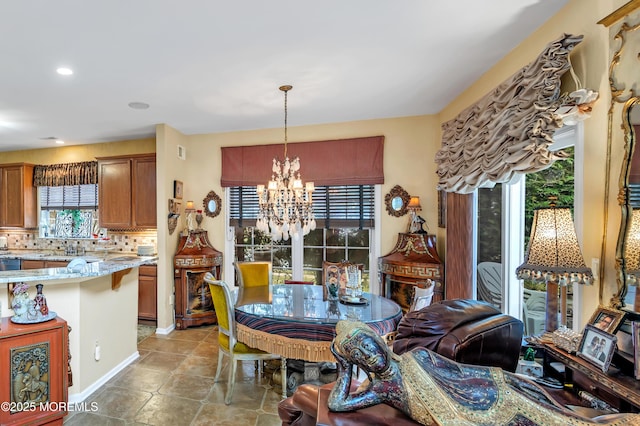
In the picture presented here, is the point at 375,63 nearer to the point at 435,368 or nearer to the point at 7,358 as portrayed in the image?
the point at 435,368

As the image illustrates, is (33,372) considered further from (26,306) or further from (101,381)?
(101,381)

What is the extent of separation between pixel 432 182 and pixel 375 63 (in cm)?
182

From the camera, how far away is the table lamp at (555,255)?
141 cm

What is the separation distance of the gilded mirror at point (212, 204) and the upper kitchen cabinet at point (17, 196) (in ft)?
10.7

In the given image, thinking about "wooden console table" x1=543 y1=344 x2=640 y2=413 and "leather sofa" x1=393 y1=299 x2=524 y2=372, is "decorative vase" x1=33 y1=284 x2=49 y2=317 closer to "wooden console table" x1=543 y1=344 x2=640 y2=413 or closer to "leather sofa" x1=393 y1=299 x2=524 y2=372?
"leather sofa" x1=393 y1=299 x2=524 y2=372

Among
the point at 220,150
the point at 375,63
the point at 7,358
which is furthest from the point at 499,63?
the point at 7,358

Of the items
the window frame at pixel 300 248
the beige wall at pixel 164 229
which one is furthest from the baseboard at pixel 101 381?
the window frame at pixel 300 248

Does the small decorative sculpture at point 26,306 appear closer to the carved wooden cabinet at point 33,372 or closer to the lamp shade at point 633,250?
the carved wooden cabinet at point 33,372

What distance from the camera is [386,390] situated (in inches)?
32.3

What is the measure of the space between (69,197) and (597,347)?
21.6 ft

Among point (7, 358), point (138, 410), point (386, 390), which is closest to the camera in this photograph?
point (386, 390)

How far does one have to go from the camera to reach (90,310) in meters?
2.51

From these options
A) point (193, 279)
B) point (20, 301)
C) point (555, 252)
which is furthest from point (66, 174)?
point (555, 252)

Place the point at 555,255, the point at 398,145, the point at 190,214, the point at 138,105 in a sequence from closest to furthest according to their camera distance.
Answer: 1. the point at 555,255
2. the point at 138,105
3. the point at 398,145
4. the point at 190,214
